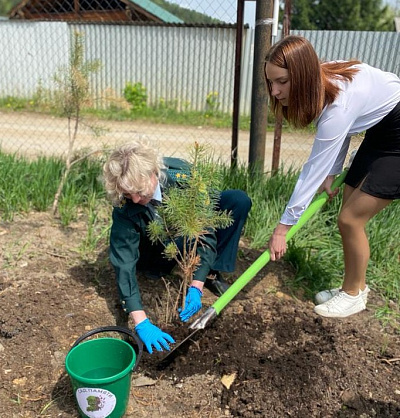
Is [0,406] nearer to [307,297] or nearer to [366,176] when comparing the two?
[307,297]

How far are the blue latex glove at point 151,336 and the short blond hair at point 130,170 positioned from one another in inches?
23.7

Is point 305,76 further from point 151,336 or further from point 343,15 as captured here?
point 343,15

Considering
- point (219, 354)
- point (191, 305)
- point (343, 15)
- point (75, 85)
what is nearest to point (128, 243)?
point (191, 305)

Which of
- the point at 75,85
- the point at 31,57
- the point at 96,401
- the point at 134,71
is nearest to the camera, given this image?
the point at 96,401

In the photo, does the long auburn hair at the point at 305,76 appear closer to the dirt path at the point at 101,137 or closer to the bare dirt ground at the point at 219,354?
the bare dirt ground at the point at 219,354

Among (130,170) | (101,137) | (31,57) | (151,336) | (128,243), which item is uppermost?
(130,170)

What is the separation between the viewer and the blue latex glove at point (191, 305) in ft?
7.37

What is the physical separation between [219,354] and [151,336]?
1.17 ft

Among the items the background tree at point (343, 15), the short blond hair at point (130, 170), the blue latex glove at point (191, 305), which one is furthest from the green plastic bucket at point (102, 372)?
the background tree at point (343, 15)

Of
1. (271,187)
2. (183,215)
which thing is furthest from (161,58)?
(183,215)

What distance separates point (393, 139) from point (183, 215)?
106 centimetres

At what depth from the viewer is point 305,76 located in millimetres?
1780

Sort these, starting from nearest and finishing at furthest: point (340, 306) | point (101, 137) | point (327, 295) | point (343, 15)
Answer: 1. point (340, 306)
2. point (327, 295)
3. point (101, 137)
4. point (343, 15)

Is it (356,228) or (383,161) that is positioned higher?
(383,161)
